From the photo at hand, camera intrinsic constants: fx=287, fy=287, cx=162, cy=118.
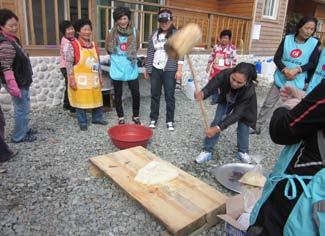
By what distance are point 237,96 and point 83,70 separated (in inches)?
→ 83.1

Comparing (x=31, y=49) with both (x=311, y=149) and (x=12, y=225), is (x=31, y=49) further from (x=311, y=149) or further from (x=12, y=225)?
(x=311, y=149)

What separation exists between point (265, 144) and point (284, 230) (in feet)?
10.7

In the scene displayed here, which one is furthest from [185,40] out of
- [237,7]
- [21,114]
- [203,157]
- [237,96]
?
[237,7]

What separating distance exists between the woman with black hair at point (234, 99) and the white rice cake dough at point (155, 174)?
622mm

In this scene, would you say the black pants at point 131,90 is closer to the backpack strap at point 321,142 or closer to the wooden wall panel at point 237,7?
the backpack strap at point 321,142

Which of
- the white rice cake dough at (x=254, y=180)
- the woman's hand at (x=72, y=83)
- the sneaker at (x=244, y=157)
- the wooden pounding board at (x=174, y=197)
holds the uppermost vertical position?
the woman's hand at (x=72, y=83)

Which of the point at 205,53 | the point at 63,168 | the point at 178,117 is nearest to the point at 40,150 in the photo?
the point at 63,168

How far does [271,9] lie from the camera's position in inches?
414

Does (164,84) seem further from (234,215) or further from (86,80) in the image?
(234,215)

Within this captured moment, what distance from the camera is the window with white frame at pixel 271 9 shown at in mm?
10281

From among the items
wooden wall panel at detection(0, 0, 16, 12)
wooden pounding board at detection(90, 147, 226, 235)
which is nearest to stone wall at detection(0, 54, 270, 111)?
wooden wall panel at detection(0, 0, 16, 12)

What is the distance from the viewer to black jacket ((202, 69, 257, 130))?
298 cm

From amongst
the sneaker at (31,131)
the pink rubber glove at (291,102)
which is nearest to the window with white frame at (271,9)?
the sneaker at (31,131)

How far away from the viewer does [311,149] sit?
112 centimetres
